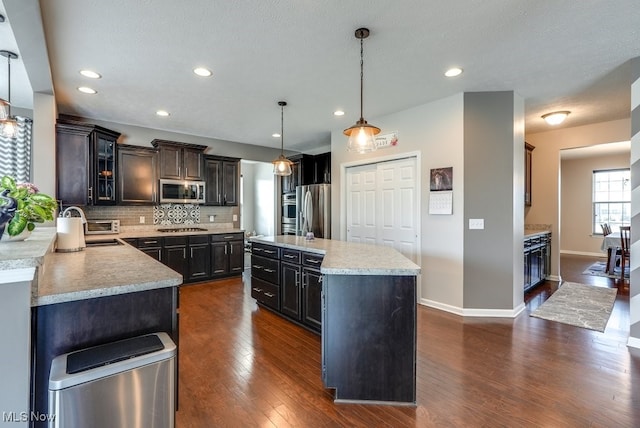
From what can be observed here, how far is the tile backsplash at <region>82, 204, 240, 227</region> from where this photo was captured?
494cm

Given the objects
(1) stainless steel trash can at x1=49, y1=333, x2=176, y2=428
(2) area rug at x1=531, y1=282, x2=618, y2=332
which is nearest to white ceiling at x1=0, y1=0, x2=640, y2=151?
(1) stainless steel trash can at x1=49, y1=333, x2=176, y2=428

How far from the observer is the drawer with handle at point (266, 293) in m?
3.59

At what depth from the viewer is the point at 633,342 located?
2.87m

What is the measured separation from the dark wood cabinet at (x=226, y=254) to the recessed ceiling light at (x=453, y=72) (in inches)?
168

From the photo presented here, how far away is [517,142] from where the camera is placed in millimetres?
3773

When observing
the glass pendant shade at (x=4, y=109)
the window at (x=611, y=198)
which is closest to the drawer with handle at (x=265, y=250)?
the glass pendant shade at (x=4, y=109)

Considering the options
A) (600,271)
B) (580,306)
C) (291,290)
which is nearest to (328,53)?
(291,290)

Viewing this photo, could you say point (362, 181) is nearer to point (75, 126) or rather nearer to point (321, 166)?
point (321, 166)

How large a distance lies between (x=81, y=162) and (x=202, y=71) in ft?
8.38

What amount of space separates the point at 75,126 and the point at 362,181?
13.9 feet

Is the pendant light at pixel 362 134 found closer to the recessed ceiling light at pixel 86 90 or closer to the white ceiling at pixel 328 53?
the white ceiling at pixel 328 53

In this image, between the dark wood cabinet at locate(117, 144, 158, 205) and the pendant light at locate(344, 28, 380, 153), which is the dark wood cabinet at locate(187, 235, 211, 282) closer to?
the dark wood cabinet at locate(117, 144, 158, 205)

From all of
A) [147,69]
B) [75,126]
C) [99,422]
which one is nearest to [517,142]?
[147,69]

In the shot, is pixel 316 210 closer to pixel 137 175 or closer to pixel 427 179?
pixel 427 179
